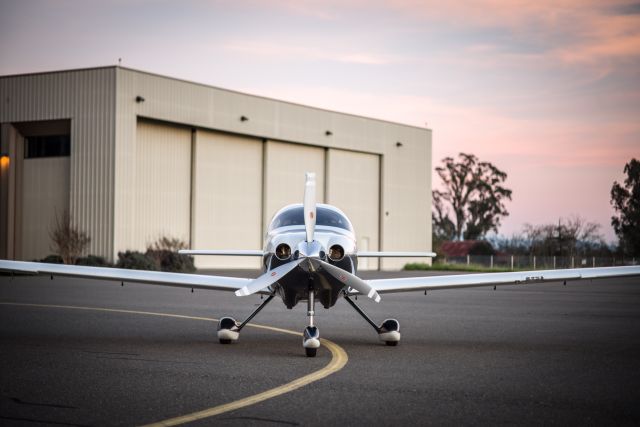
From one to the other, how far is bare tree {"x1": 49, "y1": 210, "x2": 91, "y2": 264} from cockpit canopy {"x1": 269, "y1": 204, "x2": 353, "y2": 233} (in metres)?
28.1

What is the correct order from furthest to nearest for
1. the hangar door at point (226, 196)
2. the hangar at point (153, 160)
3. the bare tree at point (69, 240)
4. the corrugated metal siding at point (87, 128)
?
the hangar door at point (226, 196)
the hangar at point (153, 160)
the corrugated metal siding at point (87, 128)
the bare tree at point (69, 240)

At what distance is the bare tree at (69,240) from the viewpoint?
36750 millimetres

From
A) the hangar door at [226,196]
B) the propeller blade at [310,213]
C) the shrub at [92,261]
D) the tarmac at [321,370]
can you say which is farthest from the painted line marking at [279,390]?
the hangar door at [226,196]

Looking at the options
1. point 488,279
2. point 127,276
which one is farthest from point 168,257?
point 488,279

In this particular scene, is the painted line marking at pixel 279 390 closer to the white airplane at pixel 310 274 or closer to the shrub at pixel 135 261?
the white airplane at pixel 310 274

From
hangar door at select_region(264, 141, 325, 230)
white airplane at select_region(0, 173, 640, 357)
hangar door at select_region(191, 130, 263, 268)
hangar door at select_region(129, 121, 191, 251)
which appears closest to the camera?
white airplane at select_region(0, 173, 640, 357)

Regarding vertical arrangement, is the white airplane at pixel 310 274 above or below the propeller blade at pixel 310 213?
below

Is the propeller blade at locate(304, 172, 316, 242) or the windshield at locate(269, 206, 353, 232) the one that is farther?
the windshield at locate(269, 206, 353, 232)

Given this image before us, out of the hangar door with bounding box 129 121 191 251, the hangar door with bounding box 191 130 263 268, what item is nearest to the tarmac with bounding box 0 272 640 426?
the hangar door with bounding box 129 121 191 251

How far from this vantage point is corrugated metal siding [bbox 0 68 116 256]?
38875 millimetres

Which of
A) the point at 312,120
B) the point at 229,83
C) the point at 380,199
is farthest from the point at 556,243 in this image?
the point at 229,83

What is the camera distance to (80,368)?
25.8ft

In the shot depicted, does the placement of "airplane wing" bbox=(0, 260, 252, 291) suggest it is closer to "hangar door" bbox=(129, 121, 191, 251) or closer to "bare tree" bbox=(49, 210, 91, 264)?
"bare tree" bbox=(49, 210, 91, 264)

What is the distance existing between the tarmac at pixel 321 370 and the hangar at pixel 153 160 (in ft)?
82.3
